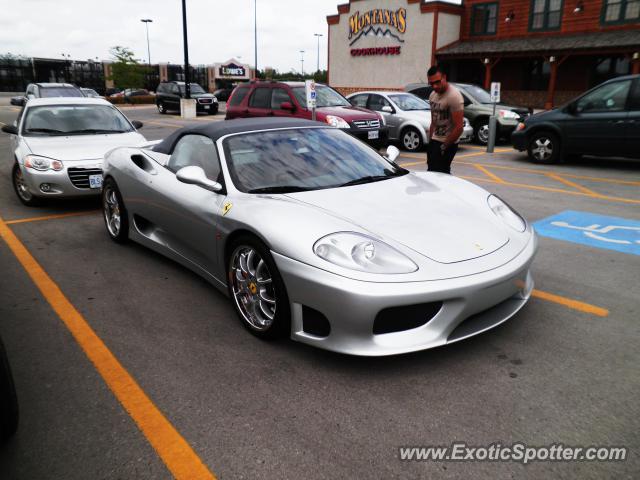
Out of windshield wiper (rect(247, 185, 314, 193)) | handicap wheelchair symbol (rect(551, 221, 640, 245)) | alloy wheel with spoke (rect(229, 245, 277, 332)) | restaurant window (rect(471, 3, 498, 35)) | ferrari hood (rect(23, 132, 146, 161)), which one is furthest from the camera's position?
restaurant window (rect(471, 3, 498, 35))

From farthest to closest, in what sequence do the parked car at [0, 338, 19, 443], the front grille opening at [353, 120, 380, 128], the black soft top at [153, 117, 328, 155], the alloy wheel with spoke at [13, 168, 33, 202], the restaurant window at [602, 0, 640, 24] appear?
the restaurant window at [602, 0, 640, 24] → the front grille opening at [353, 120, 380, 128] → the alloy wheel with spoke at [13, 168, 33, 202] → the black soft top at [153, 117, 328, 155] → the parked car at [0, 338, 19, 443]

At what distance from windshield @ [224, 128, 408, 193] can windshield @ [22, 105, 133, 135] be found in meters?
4.46

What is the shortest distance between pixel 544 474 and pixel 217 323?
2207 mm

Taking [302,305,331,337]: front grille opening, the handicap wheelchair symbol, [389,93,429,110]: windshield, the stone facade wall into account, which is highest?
the stone facade wall

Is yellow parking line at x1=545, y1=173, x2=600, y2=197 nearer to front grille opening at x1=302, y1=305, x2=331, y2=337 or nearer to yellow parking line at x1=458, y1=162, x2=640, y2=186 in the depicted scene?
yellow parking line at x1=458, y1=162, x2=640, y2=186

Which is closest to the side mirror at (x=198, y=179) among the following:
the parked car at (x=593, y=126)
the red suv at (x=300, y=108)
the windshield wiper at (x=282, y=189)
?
the windshield wiper at (x=282, y=189)

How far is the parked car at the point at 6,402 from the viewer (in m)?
2.13

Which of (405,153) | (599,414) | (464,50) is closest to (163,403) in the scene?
(599,414)

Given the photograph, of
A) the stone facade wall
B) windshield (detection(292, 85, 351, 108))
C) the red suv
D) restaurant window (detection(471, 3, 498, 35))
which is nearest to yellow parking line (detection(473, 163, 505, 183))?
the red suv

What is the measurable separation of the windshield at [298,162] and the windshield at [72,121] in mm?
4464

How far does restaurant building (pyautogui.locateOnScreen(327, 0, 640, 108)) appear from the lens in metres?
24.1

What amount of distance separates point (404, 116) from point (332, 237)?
10.6m

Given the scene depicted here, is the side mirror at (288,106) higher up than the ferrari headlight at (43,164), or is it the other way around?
the side mirror at (288,106)

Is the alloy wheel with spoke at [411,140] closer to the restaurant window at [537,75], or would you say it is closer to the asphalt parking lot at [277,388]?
the asphalt parking lot at [277,388]
